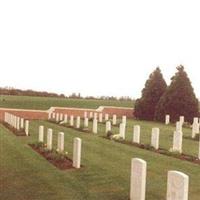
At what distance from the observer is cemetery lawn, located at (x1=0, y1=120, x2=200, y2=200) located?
445 inches

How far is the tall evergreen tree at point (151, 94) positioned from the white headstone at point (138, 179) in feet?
102

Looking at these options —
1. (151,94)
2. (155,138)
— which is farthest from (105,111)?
(155,138)

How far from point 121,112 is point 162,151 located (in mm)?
30086

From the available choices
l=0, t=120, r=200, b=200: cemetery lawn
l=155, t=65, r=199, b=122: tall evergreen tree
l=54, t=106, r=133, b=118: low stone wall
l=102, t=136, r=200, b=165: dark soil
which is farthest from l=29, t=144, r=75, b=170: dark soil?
l=54, t=106, r=133, b=118: low stone wall

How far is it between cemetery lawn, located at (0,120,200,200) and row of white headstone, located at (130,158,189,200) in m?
0.71

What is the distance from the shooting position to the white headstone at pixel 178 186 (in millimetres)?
8328

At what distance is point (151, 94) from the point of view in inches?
1625

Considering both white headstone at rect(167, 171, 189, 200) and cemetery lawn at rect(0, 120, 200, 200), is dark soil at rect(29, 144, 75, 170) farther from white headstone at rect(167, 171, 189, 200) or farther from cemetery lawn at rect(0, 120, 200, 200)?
white headstone at rect(167, 171, 189, 200)

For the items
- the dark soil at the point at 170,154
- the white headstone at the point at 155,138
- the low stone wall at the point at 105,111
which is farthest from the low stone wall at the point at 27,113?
the white headstone at the point at 155,138

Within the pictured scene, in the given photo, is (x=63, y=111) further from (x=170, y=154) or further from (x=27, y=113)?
(x=170, y=154)

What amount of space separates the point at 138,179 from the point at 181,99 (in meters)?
27.2

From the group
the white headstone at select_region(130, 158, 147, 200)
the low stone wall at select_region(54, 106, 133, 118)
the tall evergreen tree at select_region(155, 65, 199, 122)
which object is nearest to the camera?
the white headstone at select_region(130, 158, 147, 200)

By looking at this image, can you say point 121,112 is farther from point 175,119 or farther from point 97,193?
point 97,193

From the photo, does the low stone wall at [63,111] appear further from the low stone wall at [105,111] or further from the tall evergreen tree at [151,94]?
the tall evergreen tree at [151,94]
